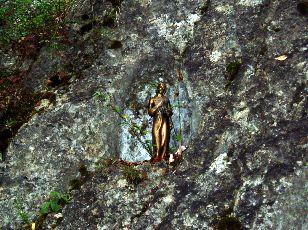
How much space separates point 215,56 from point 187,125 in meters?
1.59

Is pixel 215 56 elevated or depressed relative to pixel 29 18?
depressed

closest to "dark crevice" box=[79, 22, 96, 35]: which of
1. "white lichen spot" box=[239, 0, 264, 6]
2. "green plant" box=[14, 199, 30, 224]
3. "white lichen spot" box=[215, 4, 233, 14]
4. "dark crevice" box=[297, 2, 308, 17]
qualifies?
"white lichen spot" box=[215, 4, 233, 14]

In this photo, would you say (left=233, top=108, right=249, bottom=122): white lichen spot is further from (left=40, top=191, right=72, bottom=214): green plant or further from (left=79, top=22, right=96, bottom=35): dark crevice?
(left=79, top=22, right=96, bottom=35): dark crevice

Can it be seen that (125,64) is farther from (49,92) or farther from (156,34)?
(49,92)

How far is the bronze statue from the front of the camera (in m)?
8.43

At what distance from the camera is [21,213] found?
770 centimetres

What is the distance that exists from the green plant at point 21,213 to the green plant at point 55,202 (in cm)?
28

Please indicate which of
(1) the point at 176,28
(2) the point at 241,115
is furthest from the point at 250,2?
(2) the point at 241,115

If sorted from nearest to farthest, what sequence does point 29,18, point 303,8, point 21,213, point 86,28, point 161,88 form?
point 21,213 < point 303,8 < point 161,88 < point 86,28 < point 29,18

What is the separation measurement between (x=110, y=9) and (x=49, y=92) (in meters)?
2.71

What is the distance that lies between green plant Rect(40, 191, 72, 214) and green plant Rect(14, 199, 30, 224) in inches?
11.1

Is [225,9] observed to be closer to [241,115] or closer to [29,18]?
[241,115]

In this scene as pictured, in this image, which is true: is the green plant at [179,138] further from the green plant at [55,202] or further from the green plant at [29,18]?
the green plant at [29,18]

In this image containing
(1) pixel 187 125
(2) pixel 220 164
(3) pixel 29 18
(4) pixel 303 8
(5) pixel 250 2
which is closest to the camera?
(2) pixel 220 164
